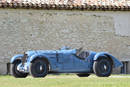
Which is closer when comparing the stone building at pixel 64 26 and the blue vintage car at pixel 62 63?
→ the blue vintage car at pixel 62 63

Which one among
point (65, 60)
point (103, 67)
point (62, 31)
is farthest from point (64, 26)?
point (65, 60)

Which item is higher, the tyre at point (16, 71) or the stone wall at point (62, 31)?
the stone wall at point (62, 31)

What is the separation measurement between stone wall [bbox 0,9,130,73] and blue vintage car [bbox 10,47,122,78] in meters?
5.53

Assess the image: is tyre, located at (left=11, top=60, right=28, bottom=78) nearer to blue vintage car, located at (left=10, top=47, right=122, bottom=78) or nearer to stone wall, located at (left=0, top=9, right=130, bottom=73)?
blue vintage car, located at (left=10, top=47, right=122, bottom=78)

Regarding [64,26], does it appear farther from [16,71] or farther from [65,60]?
[65,60]

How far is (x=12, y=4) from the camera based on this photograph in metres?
22.4

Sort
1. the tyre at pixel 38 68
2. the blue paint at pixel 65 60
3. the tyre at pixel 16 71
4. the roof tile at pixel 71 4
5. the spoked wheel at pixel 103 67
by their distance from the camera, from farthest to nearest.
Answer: the roof tile at pixel 71 4 < the tyre at pixel 16 71 < the spoked wheel at pixel 103 67 < the blue paint at pixel 65 60 < the tyre at pixel 38 68

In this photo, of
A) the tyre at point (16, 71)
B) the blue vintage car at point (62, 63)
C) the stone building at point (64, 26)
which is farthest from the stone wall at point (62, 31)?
the blue vintage car at point (62, 63)

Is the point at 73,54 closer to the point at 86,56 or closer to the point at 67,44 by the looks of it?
the point at 86,56

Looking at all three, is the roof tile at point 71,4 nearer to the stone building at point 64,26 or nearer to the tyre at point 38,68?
the stone building at point 64,26

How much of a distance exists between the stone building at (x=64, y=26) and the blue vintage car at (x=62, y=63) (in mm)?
5547

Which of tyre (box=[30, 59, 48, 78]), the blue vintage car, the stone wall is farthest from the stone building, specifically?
tyre (box=[30, 59, 48, 78])

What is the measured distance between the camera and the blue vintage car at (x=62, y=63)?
15898 mm

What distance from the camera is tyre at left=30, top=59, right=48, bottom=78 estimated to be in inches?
622
